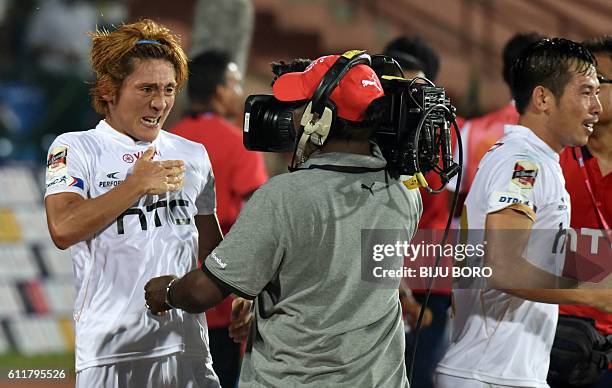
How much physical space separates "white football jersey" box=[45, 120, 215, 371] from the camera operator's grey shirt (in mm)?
640

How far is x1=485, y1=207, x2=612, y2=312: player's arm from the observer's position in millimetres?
3668

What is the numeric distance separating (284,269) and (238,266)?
14cm

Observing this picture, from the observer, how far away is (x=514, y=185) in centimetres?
375

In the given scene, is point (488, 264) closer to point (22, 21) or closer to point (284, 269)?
point (284, 269)

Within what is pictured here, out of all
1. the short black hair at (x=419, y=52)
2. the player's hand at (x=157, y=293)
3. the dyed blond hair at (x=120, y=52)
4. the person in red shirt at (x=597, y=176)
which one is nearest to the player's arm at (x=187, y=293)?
the player's hand at (x=157, y=293)

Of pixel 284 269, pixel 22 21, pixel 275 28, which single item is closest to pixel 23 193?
pixel 22 21

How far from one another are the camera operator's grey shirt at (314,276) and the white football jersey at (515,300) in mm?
792

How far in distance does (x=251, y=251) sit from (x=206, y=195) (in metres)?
0.99

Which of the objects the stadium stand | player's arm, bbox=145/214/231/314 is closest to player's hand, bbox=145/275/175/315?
player's arm, bbox=145/214/231/314

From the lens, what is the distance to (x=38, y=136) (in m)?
9.10

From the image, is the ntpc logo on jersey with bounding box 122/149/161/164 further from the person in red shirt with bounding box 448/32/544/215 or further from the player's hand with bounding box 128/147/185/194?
the person in red shirt with bounding box 448/32/544/215

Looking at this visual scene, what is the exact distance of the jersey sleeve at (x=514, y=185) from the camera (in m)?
3.71

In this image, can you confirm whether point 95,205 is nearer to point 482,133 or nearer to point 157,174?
point 157,174

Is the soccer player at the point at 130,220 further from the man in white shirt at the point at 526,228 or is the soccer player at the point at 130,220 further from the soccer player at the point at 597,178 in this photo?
the soccer player at the point at 597,178
